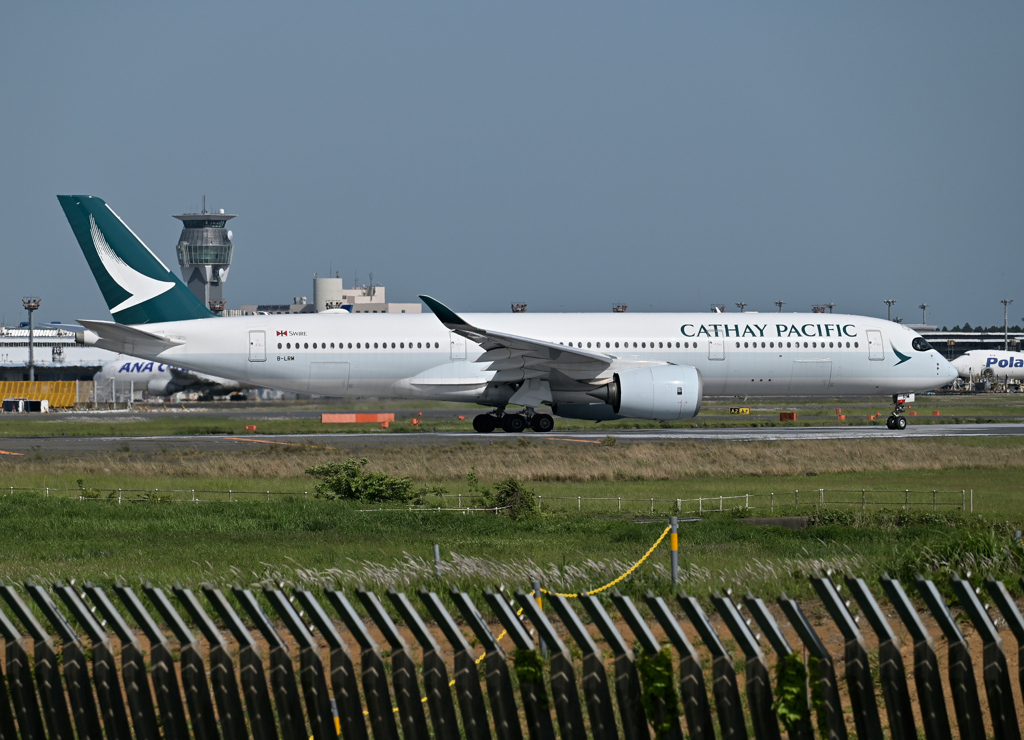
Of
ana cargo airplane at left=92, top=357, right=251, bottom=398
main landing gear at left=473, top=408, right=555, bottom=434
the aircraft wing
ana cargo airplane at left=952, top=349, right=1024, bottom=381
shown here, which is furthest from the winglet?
ana cargo airplane at left=952, top=349, right=1024, bottom=381

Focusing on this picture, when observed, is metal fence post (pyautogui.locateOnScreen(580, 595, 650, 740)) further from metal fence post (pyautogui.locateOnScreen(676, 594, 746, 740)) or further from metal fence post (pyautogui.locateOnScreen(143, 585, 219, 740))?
metal fence post (pyautogui.locateOnScreen(143, 585, 219, 740))

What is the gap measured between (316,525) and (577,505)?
593 cm

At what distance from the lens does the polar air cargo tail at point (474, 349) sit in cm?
3641

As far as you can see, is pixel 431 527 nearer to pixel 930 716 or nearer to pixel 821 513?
pixel 821 513

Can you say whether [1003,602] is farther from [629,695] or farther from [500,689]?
[500,689]

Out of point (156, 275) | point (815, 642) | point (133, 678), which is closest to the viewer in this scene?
point (815, 642)

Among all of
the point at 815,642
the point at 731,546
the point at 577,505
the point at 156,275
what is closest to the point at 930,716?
the point at 815,642

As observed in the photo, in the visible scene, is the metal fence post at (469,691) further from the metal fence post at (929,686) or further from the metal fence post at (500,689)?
the metal fence post at (929,686)

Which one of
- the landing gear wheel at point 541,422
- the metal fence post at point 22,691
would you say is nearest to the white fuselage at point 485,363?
the landing gear wheel at point 541,422

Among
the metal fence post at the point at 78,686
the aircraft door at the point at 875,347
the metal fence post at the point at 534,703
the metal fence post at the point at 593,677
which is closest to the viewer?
the metal fence post at the point at 593,677

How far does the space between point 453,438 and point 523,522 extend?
18050 millimetres

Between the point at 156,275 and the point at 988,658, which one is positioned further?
the point at 156,275

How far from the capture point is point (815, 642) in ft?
18.7

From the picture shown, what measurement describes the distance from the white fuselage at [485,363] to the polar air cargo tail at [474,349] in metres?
0.05
